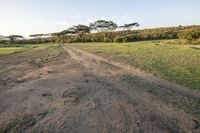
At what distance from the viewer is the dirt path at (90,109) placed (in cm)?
546

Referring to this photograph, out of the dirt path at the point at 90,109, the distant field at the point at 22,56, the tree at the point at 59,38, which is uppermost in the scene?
the dirt path at the point at 90,109

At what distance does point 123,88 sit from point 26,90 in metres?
3.47

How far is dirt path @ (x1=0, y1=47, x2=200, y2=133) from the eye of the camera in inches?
215

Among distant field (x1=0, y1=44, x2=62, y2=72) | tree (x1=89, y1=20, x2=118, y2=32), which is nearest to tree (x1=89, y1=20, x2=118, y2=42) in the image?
tree (x1=89, y1=20, x2=118, y2=32)

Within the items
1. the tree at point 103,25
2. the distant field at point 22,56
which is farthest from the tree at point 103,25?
the distant field at point 22,56

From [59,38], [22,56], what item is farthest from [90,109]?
[59,38]

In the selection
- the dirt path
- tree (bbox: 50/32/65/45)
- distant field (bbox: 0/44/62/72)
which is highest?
the dirt path

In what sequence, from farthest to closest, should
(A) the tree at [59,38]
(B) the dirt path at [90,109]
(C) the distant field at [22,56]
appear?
(A) the tree at [59,38], (C) the distant field at [22,56], (B) the dirt path at [90,109]

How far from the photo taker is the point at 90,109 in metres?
6.64

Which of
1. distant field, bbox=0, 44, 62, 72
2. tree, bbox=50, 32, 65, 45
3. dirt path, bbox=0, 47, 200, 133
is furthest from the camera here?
tree, bbox=50, 32, 65, 45

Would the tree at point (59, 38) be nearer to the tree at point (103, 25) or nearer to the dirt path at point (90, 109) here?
the tree at point (103, 25)

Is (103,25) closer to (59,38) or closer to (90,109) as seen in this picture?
(59,38)

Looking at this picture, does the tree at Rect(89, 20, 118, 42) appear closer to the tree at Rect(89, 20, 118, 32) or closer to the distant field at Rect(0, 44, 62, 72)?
the tree at Rect(89, 20, 118, 32)

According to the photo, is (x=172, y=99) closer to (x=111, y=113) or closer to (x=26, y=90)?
(x=111, y=113)
